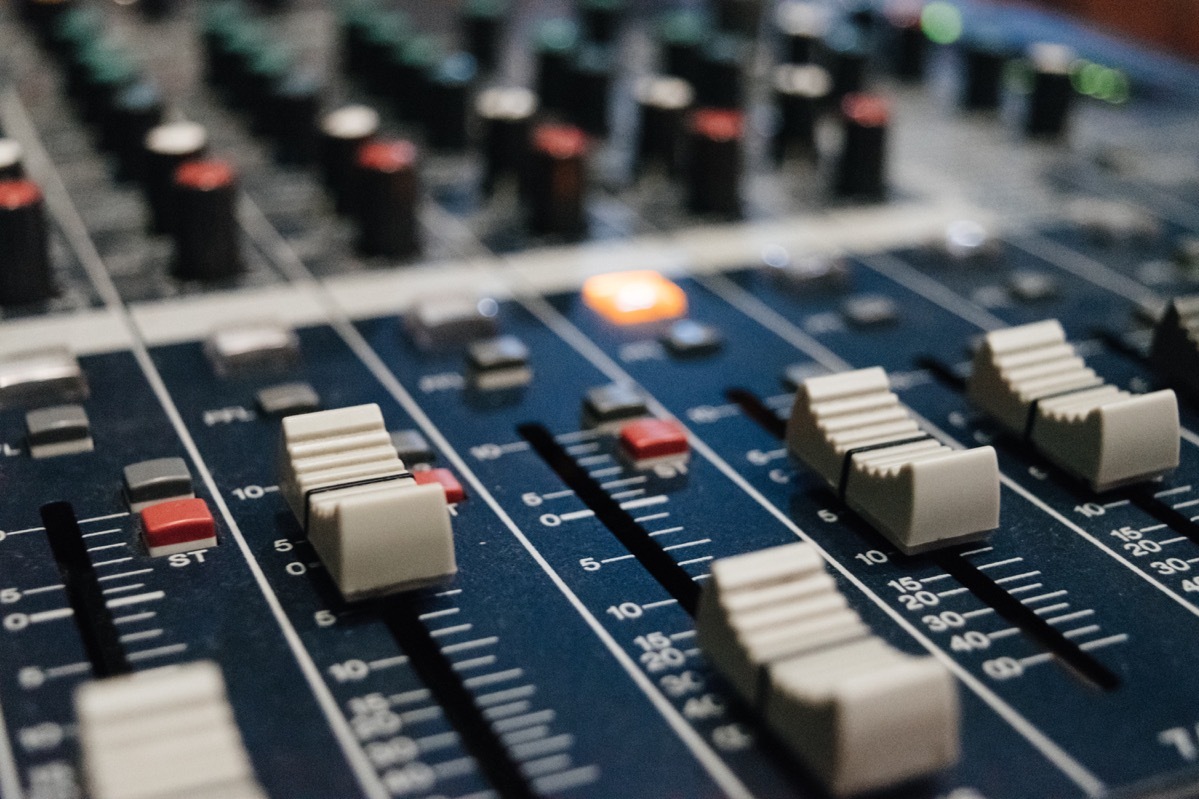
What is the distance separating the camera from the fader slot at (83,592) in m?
1.40

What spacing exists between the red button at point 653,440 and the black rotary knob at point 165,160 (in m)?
0.96

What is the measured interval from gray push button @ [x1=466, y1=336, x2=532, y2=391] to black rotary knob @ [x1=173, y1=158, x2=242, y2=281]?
51 centimetres

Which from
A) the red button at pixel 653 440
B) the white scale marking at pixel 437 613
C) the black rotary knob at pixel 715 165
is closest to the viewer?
the white scale marking at pixel 437 613

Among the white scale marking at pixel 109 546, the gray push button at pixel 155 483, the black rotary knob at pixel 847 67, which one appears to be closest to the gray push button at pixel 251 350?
the gray push button at pixel 155 483

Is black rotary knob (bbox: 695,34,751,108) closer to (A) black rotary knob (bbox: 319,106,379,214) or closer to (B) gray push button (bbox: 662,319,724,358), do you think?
(A) black rotary knob (bbox: 319,106,379,214)

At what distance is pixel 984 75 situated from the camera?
3.35 meters

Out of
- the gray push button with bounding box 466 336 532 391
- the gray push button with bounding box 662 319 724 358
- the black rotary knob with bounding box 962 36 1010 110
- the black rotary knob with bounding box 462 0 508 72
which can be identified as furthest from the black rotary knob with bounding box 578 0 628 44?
the gray push button with bounding box 466 336 532 391

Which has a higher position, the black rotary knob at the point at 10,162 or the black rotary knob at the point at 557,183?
the black rotary knob at the point at 10,162

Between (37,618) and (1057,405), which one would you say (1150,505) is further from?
(37,618)

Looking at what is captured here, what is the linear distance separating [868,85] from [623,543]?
214 cm

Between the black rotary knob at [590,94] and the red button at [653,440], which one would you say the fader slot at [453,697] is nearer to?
the red button at [653,440]

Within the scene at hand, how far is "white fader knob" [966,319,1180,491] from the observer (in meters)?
1.75

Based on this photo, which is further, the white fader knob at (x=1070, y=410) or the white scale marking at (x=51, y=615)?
the white fader knob at (x=1070, y=410)

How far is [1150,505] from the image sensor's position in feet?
5.83
